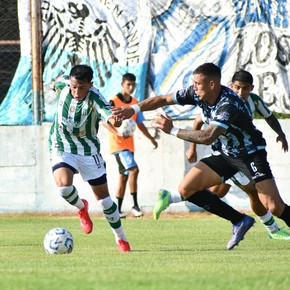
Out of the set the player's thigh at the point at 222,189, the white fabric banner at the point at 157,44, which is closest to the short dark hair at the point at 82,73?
the player's thigh at the point at 222,189

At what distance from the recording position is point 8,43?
747 inches

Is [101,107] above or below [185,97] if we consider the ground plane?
below

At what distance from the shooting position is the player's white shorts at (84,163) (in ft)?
37.9

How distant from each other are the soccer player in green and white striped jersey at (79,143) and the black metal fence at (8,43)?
7.37 m

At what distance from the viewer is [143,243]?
12336 mm

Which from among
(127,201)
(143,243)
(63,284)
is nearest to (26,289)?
(63,284)

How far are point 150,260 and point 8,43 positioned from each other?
34.2 feet

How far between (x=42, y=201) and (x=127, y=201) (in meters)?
1.63

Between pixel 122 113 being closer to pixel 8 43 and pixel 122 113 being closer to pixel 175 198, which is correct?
pixel 175 198

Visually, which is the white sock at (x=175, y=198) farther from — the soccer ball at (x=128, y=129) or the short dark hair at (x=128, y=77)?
the short dark hair at (x=128, y=77)

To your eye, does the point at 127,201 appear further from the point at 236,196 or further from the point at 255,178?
the point at 255,178

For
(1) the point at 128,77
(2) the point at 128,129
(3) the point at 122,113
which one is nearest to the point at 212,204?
(3) the point at 122,113

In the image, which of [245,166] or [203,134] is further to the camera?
[245,166]

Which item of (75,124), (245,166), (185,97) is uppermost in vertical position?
(185,97)
